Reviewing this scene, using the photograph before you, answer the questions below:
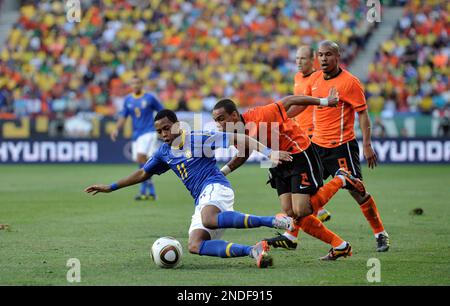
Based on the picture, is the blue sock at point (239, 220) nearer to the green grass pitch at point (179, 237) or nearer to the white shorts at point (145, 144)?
the green grass pitch at point (179, 237)

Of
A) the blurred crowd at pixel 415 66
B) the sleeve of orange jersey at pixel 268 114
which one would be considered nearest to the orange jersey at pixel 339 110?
the sleeve of orange jersey at pixel 268 114

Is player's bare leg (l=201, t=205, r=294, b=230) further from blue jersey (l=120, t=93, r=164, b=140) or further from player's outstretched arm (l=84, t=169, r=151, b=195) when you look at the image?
blue jersey (l=120, t=93, r=164, b=140)

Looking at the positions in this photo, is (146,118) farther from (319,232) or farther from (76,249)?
(319,232)

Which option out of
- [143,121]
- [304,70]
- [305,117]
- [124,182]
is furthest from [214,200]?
[143,121]

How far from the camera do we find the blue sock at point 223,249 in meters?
8.26

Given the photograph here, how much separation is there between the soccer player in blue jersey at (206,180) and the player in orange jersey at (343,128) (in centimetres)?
168

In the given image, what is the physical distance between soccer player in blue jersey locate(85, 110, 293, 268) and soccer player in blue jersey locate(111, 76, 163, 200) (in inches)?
307

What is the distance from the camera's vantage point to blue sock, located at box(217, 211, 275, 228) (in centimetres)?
794

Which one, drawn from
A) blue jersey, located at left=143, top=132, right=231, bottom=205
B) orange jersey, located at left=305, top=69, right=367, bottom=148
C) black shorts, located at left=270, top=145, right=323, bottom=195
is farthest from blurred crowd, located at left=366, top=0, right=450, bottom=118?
blue jersey, located at left=143, top=132, right=231, bottom=205

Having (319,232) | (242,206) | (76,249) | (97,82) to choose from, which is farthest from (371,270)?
(97,82)

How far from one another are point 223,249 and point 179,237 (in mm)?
2596

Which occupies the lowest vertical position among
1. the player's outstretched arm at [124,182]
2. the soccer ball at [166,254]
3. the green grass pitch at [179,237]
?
the green grass pitch at [179,237]

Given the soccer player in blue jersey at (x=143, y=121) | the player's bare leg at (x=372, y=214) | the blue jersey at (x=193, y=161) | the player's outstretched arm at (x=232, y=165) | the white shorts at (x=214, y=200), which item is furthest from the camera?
the soccer player in blue jersey at (x=143, y=121)

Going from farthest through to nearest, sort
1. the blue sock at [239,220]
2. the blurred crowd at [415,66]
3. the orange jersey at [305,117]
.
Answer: the blurred crowd at [415,66], the orange jersey at [305,117], the blue sock at [239,220]
